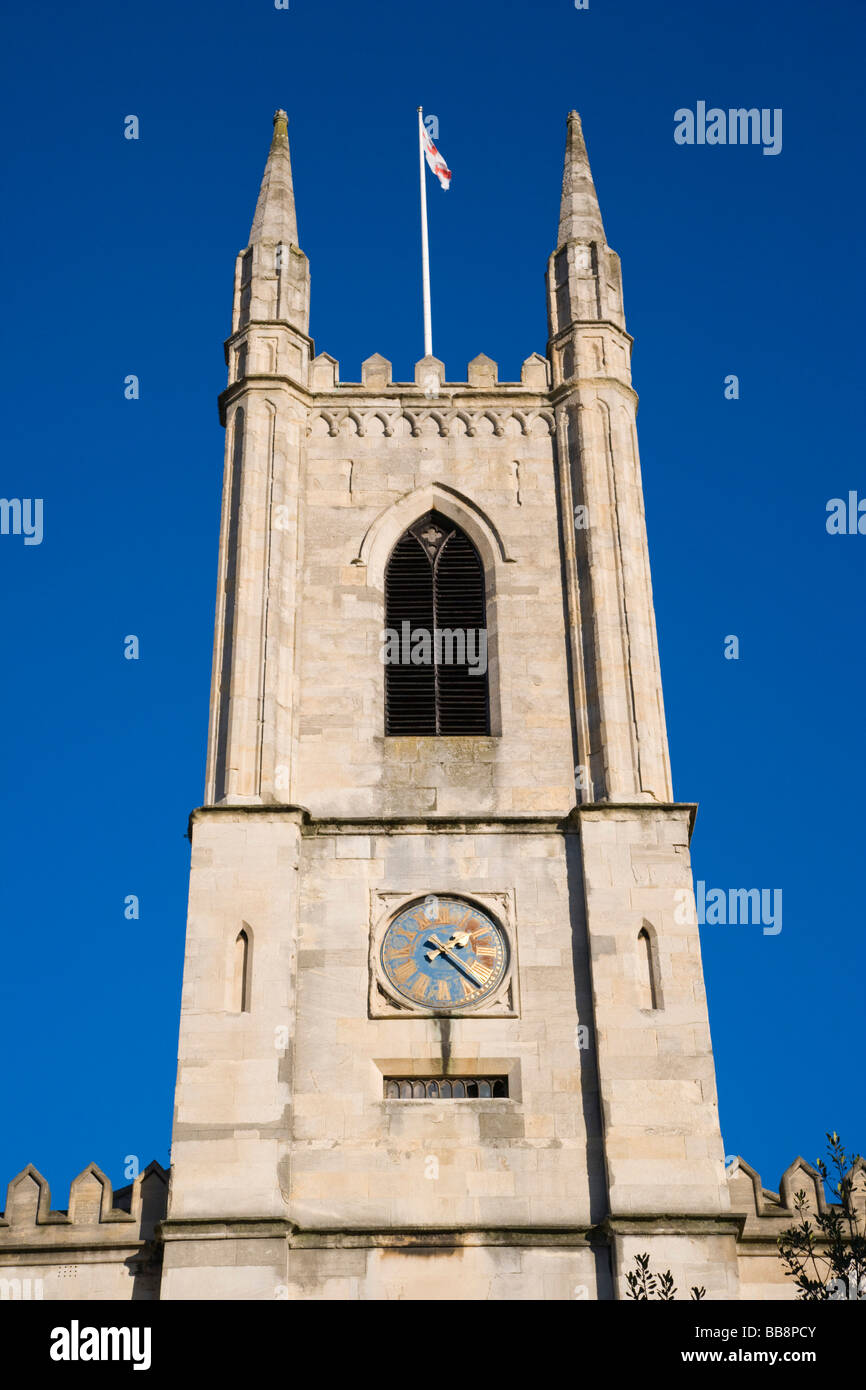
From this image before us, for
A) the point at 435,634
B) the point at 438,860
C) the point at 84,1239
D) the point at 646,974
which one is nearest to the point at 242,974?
the point at 438,860

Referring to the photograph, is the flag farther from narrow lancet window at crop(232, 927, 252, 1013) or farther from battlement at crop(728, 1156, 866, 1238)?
battlement at crop(728, 1156, 866, 1238)

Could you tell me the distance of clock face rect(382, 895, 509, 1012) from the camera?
24.1 metres

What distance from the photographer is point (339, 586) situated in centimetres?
2842

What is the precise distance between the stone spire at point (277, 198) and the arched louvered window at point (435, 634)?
6.25 meters

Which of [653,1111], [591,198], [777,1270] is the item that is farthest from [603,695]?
[591,198]

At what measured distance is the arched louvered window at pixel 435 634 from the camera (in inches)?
1077

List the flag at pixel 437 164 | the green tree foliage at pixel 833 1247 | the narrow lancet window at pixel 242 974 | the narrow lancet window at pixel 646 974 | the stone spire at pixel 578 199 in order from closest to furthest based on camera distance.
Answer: the green tree foliage at pixel 833 1247, the narrow lancet window at pixel 242 974, the narrow lancet window at pixel 646 974, the stone spire at pixel 578 199, the flag at pixel 437 164

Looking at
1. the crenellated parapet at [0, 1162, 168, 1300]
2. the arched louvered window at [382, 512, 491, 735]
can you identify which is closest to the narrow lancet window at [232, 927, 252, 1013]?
the crenellated parapet at [0, 1162, 168, 1300]

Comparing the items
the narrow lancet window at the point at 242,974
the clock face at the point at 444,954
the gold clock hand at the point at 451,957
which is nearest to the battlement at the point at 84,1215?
the narrow lancet window at the point at 242,974

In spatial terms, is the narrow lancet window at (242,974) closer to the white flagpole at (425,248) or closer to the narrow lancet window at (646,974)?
the narrow lancet window at (646,974)
